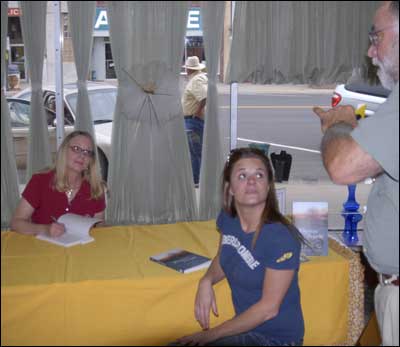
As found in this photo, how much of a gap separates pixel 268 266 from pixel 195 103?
3777mm

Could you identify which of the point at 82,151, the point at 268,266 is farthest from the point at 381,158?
the point at 82,151

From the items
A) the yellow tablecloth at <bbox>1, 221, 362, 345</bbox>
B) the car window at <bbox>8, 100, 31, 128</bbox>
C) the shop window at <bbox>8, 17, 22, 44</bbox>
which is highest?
the shop window at <bbox>8, 17, 22, 44</bbox>

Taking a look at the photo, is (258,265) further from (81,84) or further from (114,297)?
(81,84)

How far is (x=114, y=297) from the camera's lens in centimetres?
235

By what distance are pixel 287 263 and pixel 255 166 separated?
1.29 feet

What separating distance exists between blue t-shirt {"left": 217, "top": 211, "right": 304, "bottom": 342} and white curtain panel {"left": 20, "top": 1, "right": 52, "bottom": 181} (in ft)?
11.5

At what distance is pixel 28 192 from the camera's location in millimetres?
3068

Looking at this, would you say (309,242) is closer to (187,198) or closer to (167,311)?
(167,311)

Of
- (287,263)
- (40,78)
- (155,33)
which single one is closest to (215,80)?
(155,33)

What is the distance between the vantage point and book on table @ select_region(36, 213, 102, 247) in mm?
2801

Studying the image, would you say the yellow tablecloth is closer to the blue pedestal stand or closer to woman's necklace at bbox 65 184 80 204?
woman's necklace at bbox 65 184 80 204

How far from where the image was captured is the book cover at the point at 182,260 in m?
2.47

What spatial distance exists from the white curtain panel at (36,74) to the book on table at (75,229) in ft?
7.93

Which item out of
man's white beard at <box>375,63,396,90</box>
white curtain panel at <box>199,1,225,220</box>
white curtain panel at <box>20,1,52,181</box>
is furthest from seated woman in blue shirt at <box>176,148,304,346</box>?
white curtain panel at <box>20,1,52,181</box>
